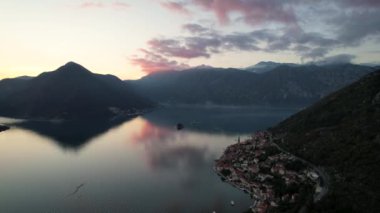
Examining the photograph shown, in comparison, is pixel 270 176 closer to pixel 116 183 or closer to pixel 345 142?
pixel 345 142

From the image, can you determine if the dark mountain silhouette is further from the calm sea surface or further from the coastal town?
the calm sea surface

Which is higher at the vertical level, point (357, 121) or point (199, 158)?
point (357, 121)

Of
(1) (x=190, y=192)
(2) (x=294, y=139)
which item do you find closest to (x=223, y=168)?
(1) (x=190, y=192)

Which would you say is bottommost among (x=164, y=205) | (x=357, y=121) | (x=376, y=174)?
(x=164, y=205)

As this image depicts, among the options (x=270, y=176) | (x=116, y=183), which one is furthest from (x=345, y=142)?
(x=116, y=183)

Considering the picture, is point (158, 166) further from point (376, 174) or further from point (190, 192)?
point (376, 174)
